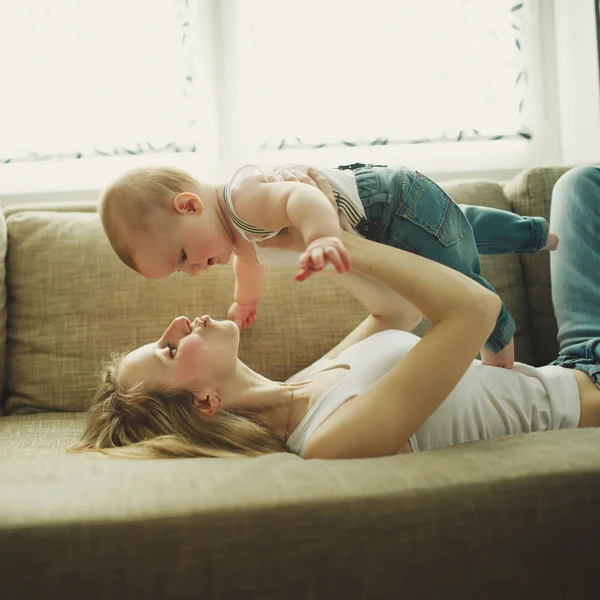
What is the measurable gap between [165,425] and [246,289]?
42 centimetres

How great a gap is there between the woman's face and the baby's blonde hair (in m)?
0.19

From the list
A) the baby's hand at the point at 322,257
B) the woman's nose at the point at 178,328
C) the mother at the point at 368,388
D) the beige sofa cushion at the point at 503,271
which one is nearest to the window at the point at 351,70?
the beige sofa cushion at the point at 503,271

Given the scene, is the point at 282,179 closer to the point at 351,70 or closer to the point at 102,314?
→ the point at 102,314

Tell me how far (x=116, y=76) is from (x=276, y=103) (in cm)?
59

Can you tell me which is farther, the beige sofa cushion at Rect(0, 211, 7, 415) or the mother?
the beige sofa cushion at Rect(0, 211, 7, 415)

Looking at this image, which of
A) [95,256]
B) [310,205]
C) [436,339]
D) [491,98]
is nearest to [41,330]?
[95,256]

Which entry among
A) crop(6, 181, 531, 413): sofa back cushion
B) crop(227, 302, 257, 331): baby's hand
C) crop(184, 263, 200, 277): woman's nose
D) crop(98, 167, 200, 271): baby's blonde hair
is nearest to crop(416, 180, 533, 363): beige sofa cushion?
crop(6, 181, 531, 413): sofa back cushion

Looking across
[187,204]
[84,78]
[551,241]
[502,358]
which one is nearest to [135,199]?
[187,204]

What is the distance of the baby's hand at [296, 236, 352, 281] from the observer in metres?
0.84

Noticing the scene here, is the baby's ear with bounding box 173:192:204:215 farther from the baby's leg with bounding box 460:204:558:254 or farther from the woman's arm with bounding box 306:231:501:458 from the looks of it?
the baby's leg with bounding box 460:204:558:254

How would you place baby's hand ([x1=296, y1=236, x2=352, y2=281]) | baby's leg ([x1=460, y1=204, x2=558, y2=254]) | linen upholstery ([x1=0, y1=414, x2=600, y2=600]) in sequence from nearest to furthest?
linen upholstery ([x1=0, y1=414, x2=600, y2=600])
baby's hand ([x1=296, y1=236, x2=352, y2=281])
baby's leg ([x1=460, y1=204, x2=558, y2=254])

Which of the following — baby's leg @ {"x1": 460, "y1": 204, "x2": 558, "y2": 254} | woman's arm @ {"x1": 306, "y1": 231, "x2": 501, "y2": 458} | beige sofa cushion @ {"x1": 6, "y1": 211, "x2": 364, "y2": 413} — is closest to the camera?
woman's arm @ {"x1": 306, "y1": 231, "x2": 501, "y2": 458}

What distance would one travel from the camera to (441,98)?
7.95 feet

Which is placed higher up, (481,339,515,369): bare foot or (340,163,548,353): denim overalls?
(340,163,548,353): denim overalls
